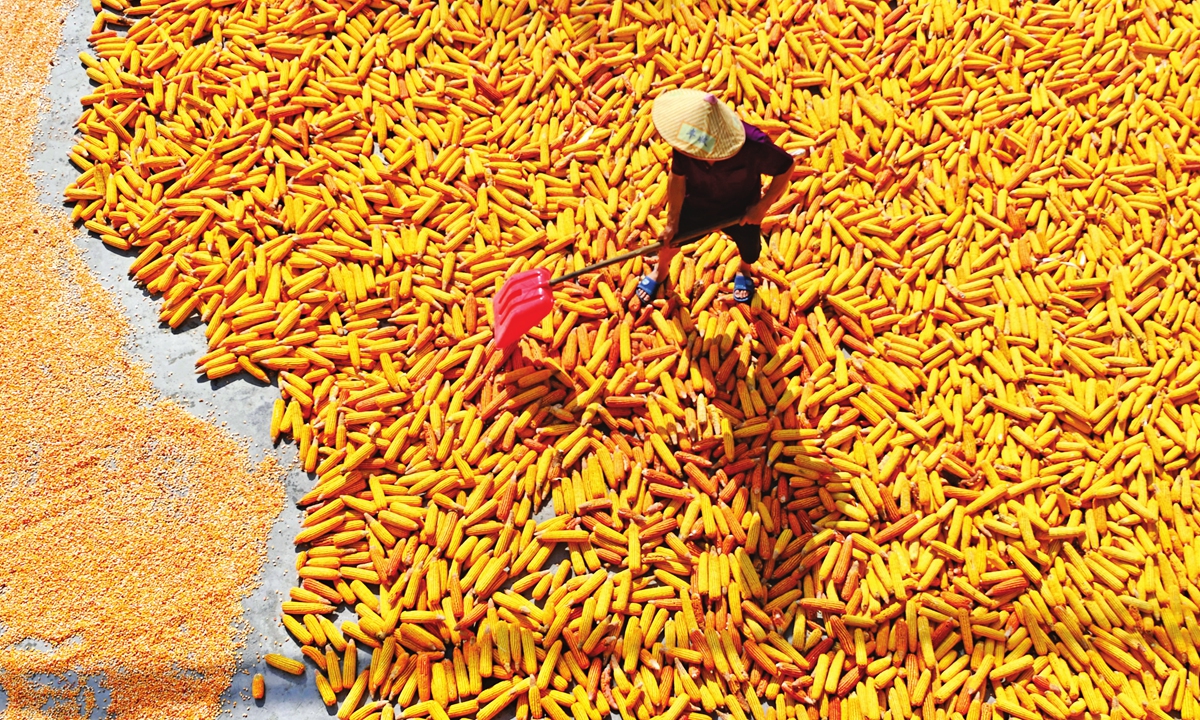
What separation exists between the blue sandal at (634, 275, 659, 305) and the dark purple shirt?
0.69m

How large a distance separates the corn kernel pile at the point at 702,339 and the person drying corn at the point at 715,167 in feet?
2.14

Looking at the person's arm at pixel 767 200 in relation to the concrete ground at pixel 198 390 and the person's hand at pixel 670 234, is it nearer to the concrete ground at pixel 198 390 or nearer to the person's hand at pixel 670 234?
the person's hand at pixel 670 234

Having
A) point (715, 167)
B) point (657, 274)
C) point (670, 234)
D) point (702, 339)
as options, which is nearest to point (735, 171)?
point (715, 167)

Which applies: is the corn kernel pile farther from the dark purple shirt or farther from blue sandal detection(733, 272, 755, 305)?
the dark purple shirt

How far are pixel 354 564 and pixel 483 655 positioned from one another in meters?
0.78

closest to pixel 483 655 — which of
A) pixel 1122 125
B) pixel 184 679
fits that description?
pixel 184 679

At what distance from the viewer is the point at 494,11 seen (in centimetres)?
607

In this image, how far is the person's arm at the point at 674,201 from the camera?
A: 442 cm

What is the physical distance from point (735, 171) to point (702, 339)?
1.01 m

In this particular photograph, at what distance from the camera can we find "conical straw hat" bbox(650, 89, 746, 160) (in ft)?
13.0

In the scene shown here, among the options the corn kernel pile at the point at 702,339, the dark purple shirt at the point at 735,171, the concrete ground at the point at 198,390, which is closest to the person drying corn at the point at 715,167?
the dark purple shirt at the point at 735,171

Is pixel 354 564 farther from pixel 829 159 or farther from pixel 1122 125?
pixel 1122 125

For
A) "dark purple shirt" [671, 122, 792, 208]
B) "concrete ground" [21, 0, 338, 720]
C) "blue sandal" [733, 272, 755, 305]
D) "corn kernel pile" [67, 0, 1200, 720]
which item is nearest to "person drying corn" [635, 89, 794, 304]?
"dark purple shirt" [671, 122, 792, 208]

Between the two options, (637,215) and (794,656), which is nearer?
(794,656)
